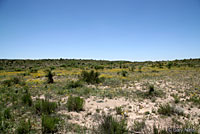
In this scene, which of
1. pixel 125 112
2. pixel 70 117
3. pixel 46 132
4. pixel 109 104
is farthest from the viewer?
pixel 109 104

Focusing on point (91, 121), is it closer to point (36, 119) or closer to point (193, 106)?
point (36, 119)

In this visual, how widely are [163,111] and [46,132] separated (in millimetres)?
4545

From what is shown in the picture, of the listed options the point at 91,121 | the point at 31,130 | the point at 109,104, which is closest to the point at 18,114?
the point at 31,130

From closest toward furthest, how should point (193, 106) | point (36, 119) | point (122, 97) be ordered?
1. point (36, 119)
2. point (193, 106)
3. point (122, 97)

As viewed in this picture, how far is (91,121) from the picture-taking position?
489cm

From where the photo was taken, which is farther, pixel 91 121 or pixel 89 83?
pixel 89 83

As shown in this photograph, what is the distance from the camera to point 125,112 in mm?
5637

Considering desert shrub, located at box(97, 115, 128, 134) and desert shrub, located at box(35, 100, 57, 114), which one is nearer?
desert shrub, located at box(97, 115, 128, 134)

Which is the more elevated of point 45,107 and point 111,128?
point 111,128

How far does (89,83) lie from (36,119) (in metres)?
7.76

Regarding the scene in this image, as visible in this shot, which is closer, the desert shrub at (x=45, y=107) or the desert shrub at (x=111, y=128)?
the desert shrub at (x=111, y=128)

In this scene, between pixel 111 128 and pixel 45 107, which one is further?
pixel 45 107

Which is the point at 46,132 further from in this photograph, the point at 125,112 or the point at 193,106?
the point at 193,106

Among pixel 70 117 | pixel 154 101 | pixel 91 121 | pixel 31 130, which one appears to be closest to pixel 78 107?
pixel 70 117
